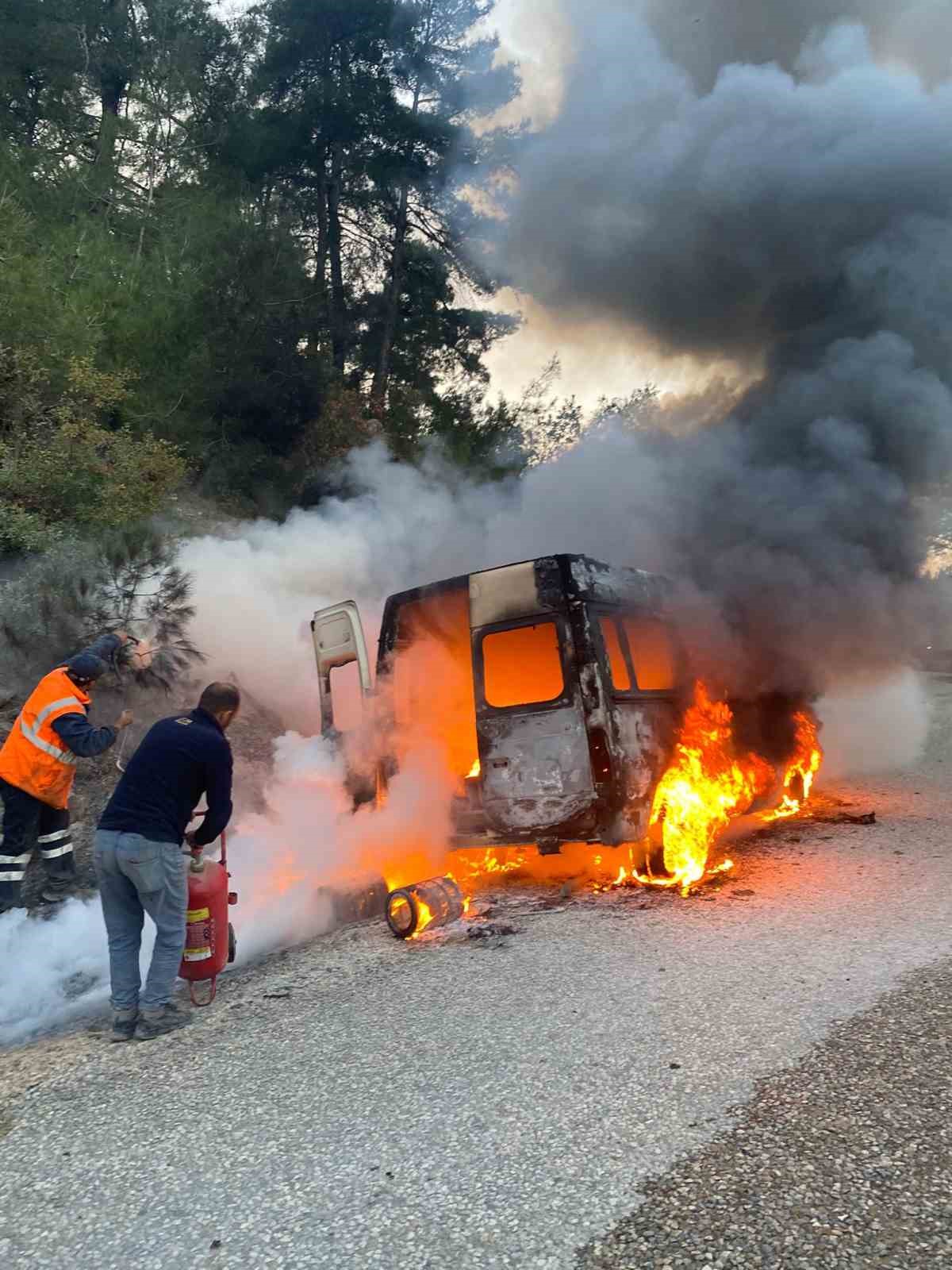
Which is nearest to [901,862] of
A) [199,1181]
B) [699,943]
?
[699,943]

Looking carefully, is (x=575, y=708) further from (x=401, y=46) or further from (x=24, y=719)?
(x=401, y=46)

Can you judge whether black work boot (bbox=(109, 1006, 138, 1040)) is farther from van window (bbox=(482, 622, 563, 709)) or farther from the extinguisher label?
van window (bbox=(482, 622, 563, 709))

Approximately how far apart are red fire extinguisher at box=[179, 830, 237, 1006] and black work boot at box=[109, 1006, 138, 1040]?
35cm

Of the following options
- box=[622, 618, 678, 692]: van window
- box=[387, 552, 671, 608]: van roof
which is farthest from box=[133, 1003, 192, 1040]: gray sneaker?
box=[622, 618, 678, 692]: van window

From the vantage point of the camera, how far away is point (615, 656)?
5.80 m

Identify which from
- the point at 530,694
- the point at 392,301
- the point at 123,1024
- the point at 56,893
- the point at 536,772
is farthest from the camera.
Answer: the point at 392,301

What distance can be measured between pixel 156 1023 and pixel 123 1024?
14cm

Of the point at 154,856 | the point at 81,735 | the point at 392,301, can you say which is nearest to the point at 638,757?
the point at 154,856

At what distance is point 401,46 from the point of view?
15977 millimetres

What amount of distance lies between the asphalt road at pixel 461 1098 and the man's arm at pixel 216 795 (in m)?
0.84

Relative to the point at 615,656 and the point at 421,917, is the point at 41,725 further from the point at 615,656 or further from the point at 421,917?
the point at 615,656

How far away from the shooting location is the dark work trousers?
17.4 ft

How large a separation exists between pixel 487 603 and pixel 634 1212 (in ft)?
13.6

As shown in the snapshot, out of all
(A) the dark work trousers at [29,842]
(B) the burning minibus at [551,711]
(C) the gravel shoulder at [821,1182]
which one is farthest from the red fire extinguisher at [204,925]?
(C) the gravel shoulder at [821,1182]
